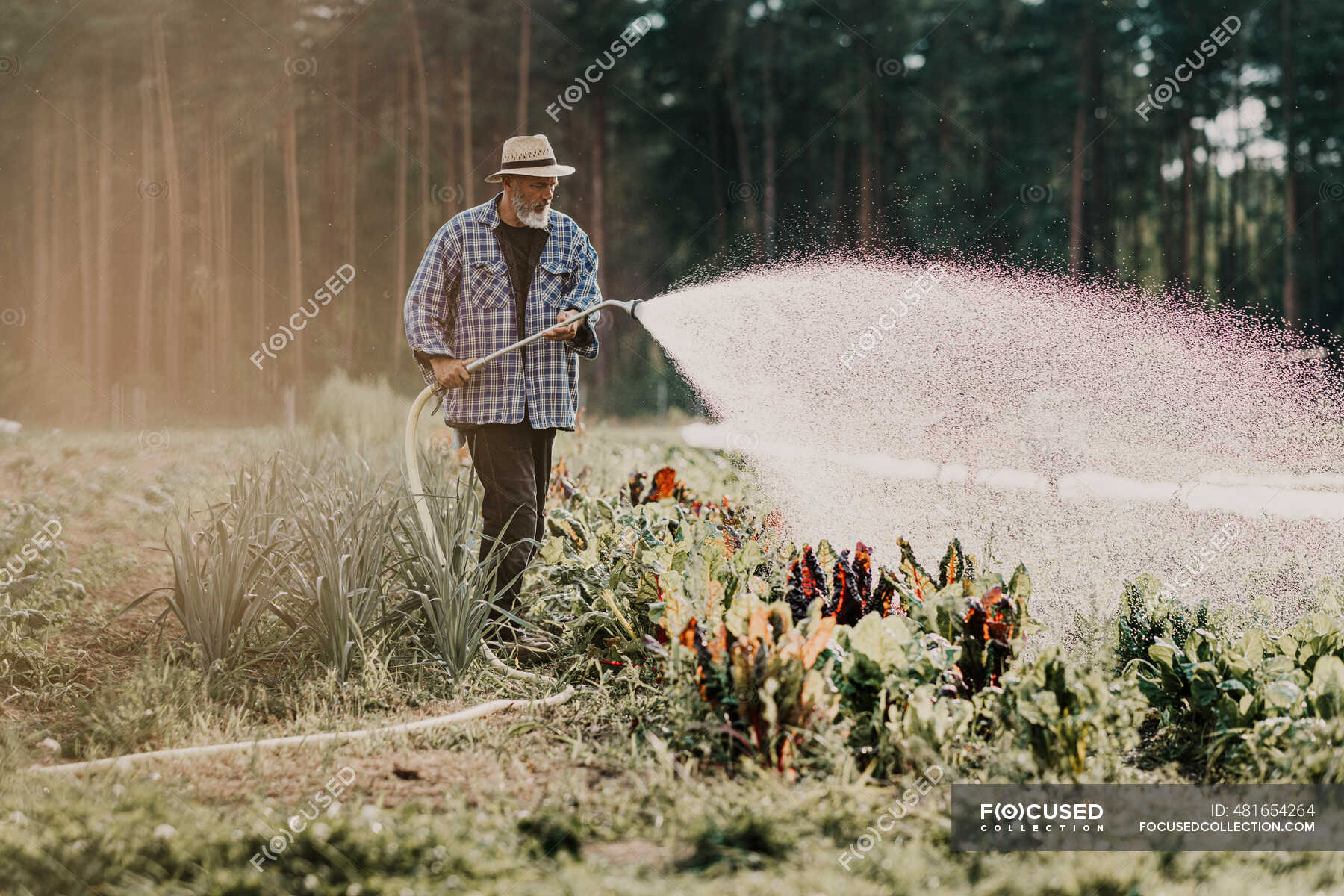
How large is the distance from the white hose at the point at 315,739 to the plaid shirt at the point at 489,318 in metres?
1.21

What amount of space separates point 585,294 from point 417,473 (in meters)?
1.02

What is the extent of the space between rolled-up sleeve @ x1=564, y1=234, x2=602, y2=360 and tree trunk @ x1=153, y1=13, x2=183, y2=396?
16.2 meters

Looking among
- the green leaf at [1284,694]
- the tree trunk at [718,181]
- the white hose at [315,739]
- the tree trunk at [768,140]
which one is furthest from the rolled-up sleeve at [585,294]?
the tree trunk at [718,181]

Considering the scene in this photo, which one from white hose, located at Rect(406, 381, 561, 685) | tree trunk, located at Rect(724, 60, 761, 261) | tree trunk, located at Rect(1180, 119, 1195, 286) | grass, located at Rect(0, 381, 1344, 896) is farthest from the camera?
tree trunk, located at Rect(724, 60, 761, 261)

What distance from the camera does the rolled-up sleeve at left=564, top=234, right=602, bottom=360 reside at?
4367 millimetres

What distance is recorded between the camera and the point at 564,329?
13.6 ft

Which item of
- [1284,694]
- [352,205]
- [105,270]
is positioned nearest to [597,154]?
[352,205]

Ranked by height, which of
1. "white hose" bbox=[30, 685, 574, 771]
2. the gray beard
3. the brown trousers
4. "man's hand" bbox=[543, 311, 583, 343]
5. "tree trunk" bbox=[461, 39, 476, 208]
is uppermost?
"tree trunk" bbox=[461, 39, 476, 208]

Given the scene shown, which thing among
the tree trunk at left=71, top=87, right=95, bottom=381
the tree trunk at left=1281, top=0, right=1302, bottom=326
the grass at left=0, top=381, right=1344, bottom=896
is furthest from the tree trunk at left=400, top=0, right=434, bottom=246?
the tree trunk at left=1281, top=0, right=1302, bottom=326

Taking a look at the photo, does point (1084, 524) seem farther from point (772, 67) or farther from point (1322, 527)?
point (772, 67)

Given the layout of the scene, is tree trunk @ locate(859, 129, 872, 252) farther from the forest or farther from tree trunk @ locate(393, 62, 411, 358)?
tree trunk @ locate(393, 62, 411, 358)

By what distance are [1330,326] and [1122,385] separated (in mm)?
22158

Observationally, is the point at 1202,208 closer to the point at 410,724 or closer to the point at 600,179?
the point at 600,179

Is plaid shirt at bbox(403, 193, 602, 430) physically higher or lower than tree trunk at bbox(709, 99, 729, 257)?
lower
